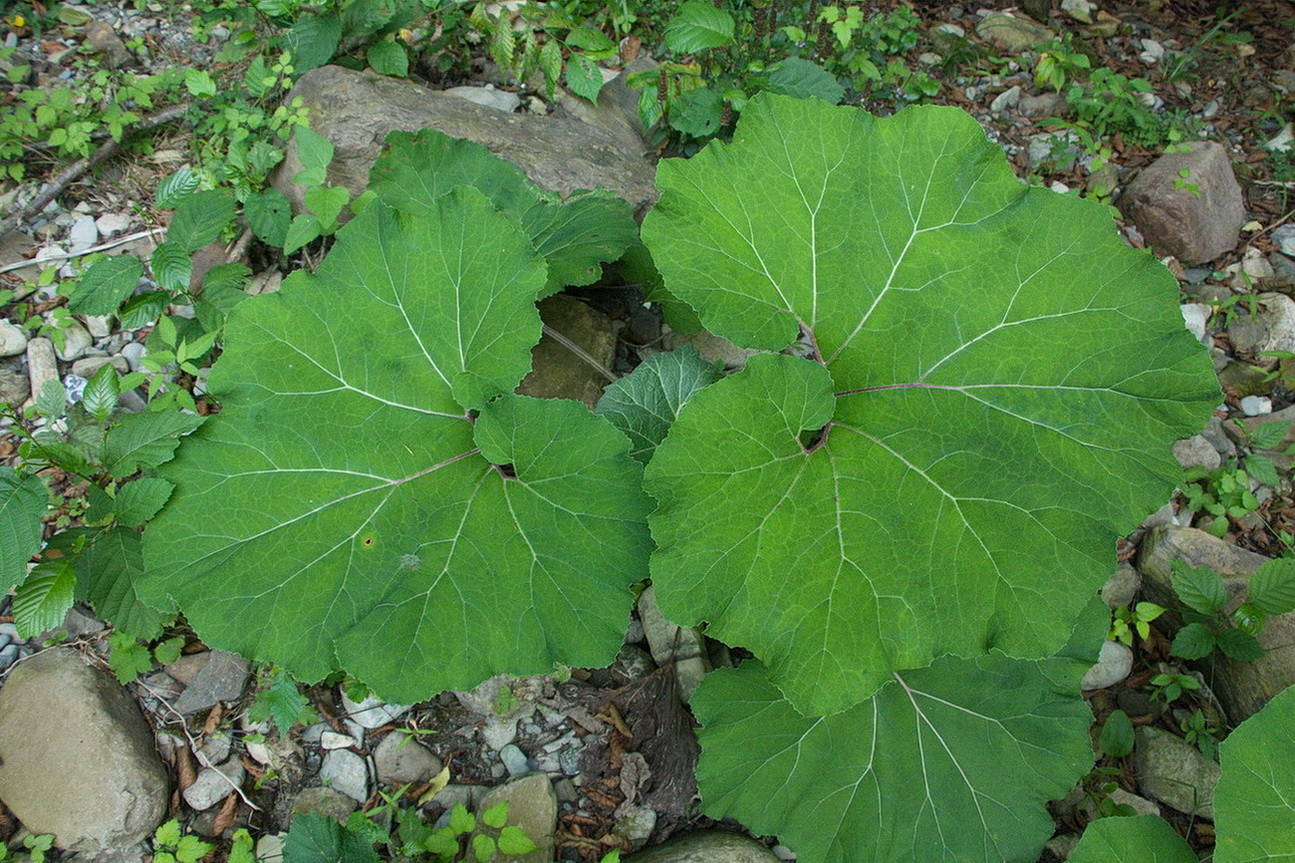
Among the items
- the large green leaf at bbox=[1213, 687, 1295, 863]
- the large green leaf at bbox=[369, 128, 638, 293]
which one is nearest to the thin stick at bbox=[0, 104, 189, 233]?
the large green leaf at bbox=[369, 128, 638, 293]

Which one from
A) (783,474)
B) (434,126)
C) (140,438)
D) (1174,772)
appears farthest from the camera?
(434,126)

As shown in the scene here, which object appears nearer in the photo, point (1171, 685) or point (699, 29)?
point (1171, 685)

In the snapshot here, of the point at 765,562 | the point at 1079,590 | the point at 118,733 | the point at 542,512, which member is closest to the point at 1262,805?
the point at 1079,590

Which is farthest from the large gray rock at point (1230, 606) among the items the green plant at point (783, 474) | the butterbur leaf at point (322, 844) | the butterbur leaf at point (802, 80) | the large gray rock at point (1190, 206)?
the butterbur leaf at point (322, 844)

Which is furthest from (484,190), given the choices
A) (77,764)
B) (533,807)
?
(77,764)

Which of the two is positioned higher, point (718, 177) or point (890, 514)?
point (718, 177)

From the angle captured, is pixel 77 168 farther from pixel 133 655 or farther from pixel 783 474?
pixel 783 474

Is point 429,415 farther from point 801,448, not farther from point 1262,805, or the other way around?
point 1262,805
